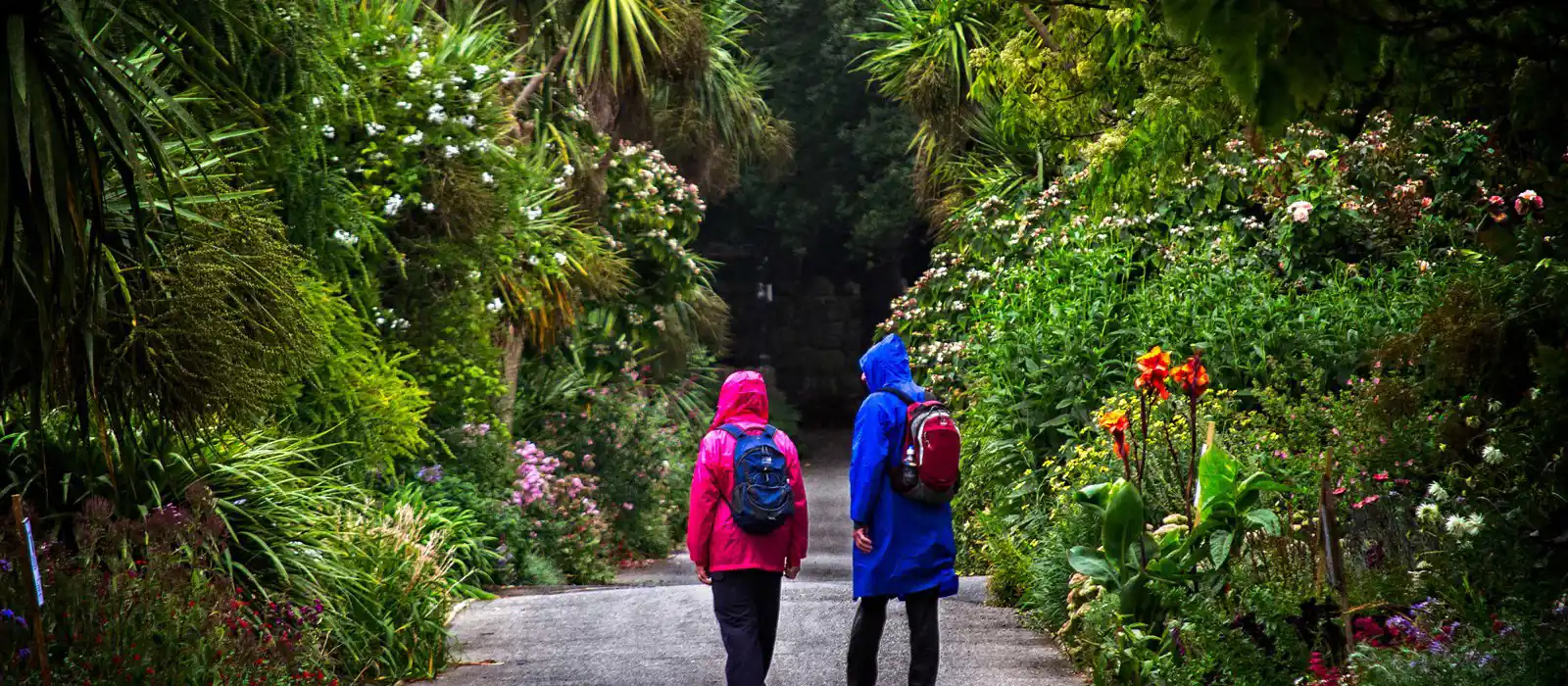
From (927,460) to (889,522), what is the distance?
0.27m

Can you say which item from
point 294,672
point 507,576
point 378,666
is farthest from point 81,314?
point 507,576

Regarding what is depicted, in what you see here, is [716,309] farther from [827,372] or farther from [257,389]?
[257,389]

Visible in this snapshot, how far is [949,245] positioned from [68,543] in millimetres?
10903

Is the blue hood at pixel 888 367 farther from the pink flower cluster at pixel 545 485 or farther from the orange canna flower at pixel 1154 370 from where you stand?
the pink flower cluster at pixel 545 485

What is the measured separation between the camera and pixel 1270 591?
17.1ft

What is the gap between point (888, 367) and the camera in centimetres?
618

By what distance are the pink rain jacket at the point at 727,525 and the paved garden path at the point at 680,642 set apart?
1.15m

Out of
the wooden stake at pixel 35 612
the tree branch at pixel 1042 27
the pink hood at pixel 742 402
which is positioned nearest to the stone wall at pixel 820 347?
the tree branch at pixel 1042 27

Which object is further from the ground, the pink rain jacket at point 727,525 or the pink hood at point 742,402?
the pink hood at point 742,402

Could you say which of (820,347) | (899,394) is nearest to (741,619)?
(899,394)

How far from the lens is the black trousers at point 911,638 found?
598 cm

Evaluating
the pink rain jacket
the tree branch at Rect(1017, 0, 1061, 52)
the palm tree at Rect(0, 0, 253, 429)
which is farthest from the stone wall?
the palm tree at Rect(0, 0, 253, 429)

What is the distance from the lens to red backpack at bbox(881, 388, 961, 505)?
593 centimetres

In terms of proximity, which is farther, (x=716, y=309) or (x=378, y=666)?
(x=716, y=309)
